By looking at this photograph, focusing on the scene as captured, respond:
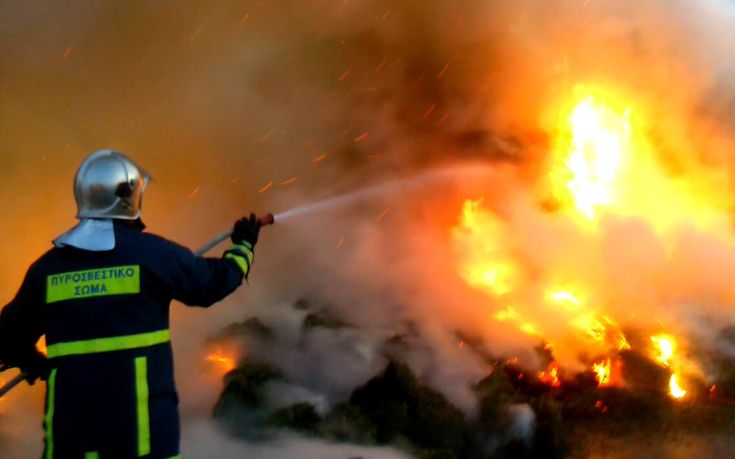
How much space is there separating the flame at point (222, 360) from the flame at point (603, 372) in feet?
7.72

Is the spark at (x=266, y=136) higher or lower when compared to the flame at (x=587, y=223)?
higher

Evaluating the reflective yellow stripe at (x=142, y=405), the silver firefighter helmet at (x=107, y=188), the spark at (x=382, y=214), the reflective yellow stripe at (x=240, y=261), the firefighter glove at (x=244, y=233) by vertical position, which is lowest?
the reflective yellow stripe at (x=142, y=405)

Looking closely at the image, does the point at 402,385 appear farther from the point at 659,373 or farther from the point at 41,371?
the point at 41,371

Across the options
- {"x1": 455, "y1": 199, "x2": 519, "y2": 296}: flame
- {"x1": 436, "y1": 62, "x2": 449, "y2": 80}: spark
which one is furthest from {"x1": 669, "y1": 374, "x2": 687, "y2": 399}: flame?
{"x1": 436, "y1": 62, "x2": 449, "y2": 80}: spark

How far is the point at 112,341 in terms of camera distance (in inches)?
85.4

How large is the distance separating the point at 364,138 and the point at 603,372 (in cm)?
289

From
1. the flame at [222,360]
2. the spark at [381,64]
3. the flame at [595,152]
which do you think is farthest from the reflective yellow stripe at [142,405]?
the spark at [381,64]

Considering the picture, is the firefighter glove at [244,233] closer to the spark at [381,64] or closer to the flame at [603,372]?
the flame at [603,372]

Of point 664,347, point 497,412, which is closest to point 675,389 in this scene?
point 664,347

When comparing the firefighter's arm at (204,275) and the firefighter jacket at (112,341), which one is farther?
the firefighter's arm at (204,275)

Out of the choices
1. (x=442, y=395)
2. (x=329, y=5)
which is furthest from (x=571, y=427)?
(x=329, y=5)

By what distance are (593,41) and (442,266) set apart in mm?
2335

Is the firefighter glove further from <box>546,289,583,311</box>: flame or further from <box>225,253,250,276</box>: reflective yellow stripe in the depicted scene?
<box>546,289,583,311</box>: flame

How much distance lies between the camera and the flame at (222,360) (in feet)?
15.0
